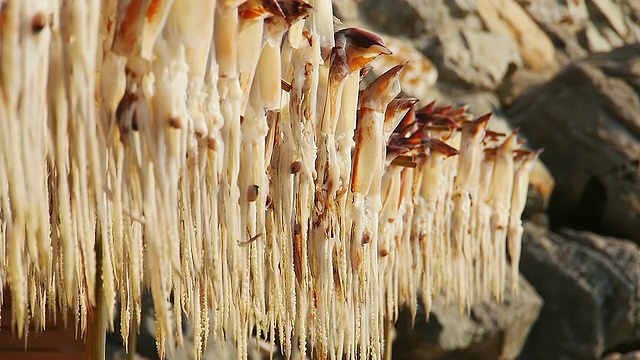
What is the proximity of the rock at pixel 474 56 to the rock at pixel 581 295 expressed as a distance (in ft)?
6.23

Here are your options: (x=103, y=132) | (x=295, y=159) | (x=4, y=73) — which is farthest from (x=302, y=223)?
(x=4, y=73)

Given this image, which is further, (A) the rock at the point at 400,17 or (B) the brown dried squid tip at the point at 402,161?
(A) the rock at the point at 400,17

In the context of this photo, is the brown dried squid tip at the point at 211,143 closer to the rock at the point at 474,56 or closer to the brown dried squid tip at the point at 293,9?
the brown dried squid tip at the point at 293,9

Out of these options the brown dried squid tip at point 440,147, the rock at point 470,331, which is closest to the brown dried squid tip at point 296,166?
the brown dried squid tip at point 440,147

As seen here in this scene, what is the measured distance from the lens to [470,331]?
21.2 feet

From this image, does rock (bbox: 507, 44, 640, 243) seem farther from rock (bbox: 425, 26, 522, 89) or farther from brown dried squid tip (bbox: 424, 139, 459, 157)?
brown dried squid tip (bbox: 424, 139, 459, 157)

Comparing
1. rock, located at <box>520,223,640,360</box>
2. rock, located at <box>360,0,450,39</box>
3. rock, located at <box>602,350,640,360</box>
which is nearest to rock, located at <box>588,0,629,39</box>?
rock, located at <box>360,0,450,39</box>

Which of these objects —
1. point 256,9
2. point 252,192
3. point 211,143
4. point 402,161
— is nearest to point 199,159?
point 211,143

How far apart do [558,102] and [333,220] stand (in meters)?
6.31

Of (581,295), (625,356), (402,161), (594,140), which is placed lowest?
(625,356)

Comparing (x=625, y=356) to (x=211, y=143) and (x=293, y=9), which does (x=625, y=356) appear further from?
(x=211, y=143)

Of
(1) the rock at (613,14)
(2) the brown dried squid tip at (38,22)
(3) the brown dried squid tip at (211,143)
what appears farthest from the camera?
(1) the rock at (613,14)

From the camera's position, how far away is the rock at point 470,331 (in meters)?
6.39

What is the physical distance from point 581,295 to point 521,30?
11.5ft
